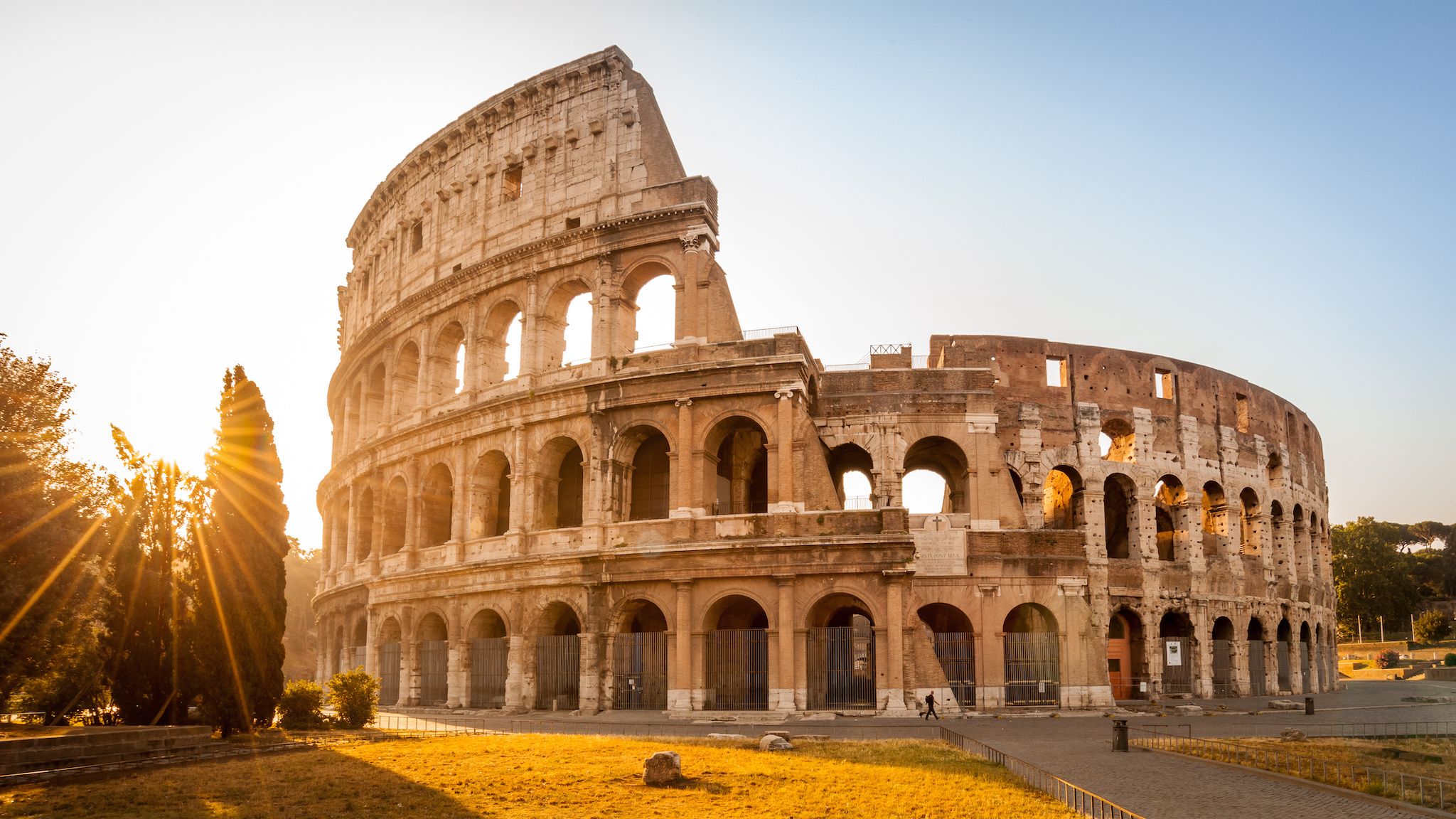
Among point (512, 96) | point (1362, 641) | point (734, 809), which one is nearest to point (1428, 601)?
point (1362, 641)

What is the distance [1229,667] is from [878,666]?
51.8 feet

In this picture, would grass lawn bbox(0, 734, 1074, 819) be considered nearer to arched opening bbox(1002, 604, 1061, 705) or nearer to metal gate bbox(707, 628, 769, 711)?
metal gate bbox(707, 628, 769, 711)

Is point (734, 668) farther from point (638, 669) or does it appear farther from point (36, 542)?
point (36, 542)

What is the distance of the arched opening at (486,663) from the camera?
1040 inches

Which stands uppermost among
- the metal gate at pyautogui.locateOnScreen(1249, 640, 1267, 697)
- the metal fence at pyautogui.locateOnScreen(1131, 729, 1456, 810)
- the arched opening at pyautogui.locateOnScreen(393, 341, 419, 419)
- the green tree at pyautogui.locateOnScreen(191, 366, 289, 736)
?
the arched opening at pyautogui.locateOnScreen(393, 341, 419, 419)

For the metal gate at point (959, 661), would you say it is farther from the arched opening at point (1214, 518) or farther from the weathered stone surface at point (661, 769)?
the weathered stone surface at point (661, 769)

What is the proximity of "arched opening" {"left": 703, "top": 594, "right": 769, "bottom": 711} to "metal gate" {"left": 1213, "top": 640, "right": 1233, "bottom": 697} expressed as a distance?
16.8m

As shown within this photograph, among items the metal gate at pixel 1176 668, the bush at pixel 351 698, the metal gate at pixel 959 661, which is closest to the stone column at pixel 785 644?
the metal gate at pixel 959 661

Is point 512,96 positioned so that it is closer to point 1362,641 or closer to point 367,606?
point 367,606

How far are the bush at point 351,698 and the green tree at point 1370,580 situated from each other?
61.8 m

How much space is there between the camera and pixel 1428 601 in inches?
2997

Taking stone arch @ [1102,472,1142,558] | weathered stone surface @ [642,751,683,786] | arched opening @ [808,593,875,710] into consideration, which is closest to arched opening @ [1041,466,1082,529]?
stone arch @ [1102,472,1142,558]

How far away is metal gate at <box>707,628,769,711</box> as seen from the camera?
23547 mm

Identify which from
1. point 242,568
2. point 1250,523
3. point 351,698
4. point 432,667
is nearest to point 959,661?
point 351,698
